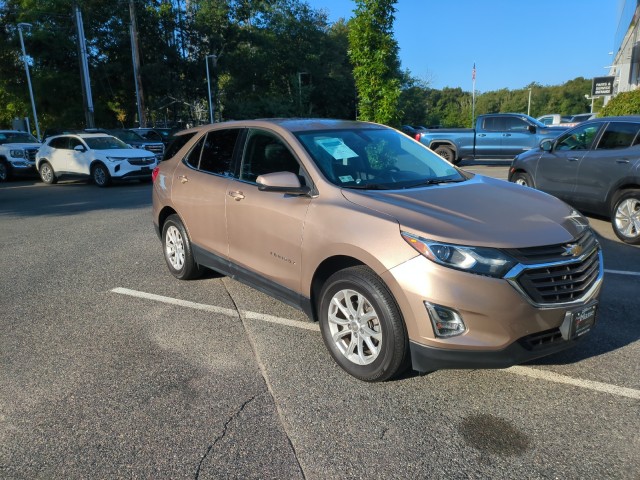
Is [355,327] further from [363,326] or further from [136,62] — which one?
[136,62]

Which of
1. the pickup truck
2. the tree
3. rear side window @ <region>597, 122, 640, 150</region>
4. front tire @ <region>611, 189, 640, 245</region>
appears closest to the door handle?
front tire @ <region>611, 189, 640, 245</region>

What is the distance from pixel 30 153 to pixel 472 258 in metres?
18.9

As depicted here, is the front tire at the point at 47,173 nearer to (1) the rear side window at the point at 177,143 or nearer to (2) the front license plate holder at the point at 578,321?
(1) the rear side window at the point at 177,143

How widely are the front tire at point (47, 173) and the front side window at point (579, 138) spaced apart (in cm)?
1471

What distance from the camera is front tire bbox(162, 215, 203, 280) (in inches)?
214

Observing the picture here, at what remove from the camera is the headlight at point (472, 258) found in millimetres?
2939

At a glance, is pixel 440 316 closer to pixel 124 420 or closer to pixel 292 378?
pixel 292 378

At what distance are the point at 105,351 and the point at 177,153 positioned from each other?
2514mm

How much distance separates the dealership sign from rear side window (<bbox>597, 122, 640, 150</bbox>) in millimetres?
25163

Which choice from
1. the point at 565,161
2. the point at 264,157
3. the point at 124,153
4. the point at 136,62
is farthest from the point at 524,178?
the point at 136,62

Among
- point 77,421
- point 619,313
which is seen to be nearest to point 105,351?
point 77,421

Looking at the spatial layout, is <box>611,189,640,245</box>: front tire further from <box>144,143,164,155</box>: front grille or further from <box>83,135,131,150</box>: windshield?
<box>144,143,164,155</box>: front grille

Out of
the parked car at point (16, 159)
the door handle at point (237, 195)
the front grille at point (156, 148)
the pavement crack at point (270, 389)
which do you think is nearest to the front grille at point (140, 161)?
the front grille at point (156, 148)

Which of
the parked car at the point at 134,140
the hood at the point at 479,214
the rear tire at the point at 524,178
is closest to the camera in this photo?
the hood at the point at 479,214
